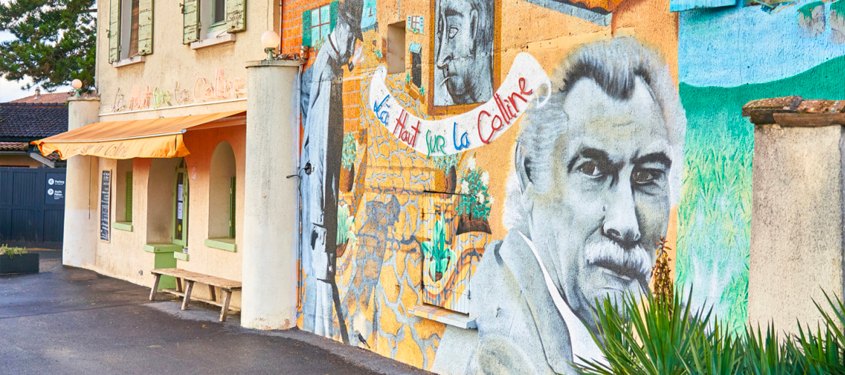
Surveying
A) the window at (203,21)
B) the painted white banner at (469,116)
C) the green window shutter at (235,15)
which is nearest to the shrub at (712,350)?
the painted white banner at (469,116)

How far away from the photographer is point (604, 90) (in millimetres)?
5863

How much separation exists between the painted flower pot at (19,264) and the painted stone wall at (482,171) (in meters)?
8.03

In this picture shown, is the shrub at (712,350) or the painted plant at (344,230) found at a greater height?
the painted plant at (344,230)

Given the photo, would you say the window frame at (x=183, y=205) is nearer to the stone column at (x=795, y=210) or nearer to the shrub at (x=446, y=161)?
the shrub at (x=446, y=161)

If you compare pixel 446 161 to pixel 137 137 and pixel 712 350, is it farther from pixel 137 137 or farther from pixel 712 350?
pixel 137 137

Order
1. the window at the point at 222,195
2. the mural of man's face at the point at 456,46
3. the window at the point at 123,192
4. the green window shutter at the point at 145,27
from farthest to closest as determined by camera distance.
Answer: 1. the window at the point at 123,192
2. the green window shutter at the point at 145,27
3. the window at the point at 222,195
4. the mural of man's face at the point at 456,46

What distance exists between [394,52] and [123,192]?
28.4 feet

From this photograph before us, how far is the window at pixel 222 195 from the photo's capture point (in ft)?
38.5

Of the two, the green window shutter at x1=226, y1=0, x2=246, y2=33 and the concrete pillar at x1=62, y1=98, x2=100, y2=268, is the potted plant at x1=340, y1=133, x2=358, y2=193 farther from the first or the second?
the concrete pillar at x1=62, y1=98, x2=100, y2=268

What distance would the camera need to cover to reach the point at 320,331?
9234 mm

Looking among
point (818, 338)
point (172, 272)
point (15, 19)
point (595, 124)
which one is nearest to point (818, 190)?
point (818, 338)

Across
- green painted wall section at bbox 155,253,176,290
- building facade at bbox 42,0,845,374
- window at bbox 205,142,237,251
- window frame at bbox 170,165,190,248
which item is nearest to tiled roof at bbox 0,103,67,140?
window frame at bbox 170,165,190,248

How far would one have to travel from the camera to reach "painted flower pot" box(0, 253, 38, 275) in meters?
15.0

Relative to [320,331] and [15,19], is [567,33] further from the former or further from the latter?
[15,19]
